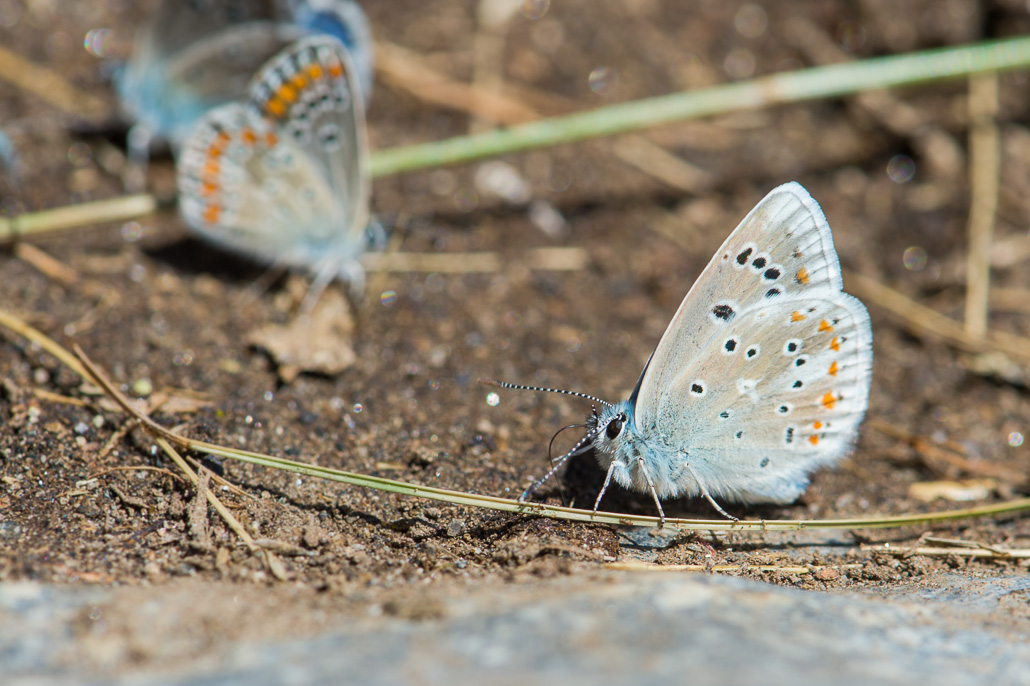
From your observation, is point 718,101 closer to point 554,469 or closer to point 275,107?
point 275,107

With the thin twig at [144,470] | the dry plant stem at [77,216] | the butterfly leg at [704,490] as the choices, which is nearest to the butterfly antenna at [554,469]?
the butterfly leg at [704,490]

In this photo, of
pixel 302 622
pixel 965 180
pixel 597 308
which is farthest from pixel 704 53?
pixel 302 622

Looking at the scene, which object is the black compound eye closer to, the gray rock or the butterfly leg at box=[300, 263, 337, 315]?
the gray rock

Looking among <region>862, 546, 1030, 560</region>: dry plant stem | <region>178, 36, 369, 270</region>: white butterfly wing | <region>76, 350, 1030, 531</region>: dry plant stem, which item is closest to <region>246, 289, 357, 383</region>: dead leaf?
<region>178, 36, 369, 270</region>: white butterfly wing

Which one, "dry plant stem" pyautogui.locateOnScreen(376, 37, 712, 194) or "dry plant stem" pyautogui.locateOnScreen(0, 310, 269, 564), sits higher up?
"dry plant stem" pyautogui.locateOnScreen(376, 37, 712, 194)

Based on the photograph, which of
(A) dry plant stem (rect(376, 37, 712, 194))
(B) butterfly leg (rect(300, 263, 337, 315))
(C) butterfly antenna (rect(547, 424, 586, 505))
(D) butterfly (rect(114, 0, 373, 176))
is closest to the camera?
(C) butterfly antenna (rect(547, 424, 586, 505))

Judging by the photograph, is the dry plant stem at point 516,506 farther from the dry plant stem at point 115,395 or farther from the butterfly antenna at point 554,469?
the butterfly antenna at point 554,469

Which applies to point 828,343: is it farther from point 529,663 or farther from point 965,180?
point 965,180
